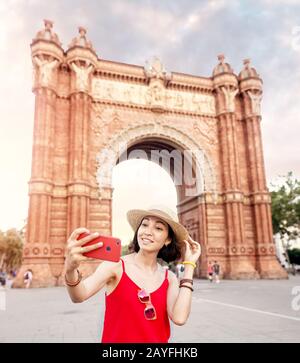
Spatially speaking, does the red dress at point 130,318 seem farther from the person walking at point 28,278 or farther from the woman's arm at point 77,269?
the person walking at point 28,278

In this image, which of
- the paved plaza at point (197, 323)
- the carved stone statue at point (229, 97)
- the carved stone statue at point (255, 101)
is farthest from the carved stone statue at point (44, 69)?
the carved stone statue at point (255, 101)

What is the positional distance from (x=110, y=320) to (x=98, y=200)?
1895 cm

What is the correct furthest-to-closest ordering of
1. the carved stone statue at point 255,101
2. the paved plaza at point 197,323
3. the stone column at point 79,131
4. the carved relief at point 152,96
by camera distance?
1. the carved stone statue at point 255,101
2. the carved relief at point 152,96
3. the stone column at point 79,131
4. the paved plaza at point 197,323

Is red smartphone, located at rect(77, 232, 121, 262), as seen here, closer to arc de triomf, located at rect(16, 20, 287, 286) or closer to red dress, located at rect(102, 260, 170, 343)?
red dress, located at rect(102, 260, 170, 343)

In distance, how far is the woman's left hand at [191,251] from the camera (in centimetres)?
226

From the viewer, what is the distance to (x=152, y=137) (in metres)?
23.4

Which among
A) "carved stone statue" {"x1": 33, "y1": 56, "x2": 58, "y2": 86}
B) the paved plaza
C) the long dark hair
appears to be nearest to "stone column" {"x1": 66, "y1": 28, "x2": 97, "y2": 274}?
"carved stone statue" {"x1": 33, "y1": 56, "x2": 58, "y2": 86}

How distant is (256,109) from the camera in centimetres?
2502

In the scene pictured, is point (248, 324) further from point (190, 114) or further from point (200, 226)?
point (190, 114)

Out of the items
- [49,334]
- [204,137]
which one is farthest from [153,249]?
[204,137]

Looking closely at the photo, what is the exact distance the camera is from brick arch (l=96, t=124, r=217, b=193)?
2134cm

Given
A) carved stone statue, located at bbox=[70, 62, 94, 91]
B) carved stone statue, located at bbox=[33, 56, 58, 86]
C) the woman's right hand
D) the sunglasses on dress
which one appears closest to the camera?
the woman's right hand

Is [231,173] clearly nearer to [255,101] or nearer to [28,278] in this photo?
[255,101]

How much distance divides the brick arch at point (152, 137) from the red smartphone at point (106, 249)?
19.4 metres
